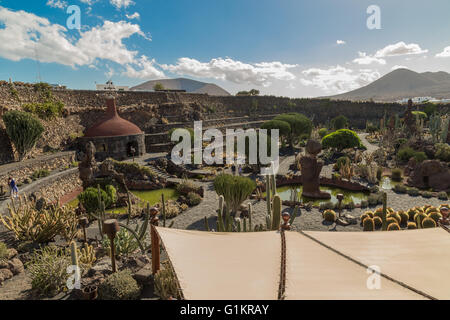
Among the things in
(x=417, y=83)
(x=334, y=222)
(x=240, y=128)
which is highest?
(x=417, y=83)

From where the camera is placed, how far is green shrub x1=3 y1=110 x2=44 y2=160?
19141mm

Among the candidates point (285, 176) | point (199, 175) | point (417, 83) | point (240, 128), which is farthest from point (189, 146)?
point (417, 83)

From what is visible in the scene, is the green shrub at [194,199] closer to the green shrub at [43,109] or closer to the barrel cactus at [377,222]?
the barrel cactus at [377,222]

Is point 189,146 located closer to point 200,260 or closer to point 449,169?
point 449,169

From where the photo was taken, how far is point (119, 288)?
6.05 m

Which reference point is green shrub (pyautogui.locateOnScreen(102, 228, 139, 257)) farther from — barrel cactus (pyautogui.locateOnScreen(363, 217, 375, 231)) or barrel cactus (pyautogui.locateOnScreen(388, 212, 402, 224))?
barrel cactus (pyautogui.locateOnScreen(388, 212, 402, 224))

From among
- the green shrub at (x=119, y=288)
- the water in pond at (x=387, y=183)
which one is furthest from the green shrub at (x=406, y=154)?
the green shrub at (x=119, y=288)

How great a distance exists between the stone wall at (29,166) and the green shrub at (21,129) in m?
1.44

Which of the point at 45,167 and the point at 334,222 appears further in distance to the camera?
the point at 45,167

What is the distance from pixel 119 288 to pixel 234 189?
7697 mm

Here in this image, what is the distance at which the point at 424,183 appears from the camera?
16922mm

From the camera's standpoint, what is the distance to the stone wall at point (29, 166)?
50.9 ft

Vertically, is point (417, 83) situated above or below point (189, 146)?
above
